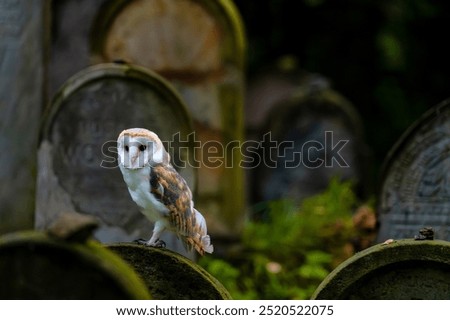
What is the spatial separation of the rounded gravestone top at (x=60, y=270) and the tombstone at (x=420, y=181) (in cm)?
298

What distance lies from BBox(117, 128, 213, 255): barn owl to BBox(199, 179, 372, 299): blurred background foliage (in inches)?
74.8

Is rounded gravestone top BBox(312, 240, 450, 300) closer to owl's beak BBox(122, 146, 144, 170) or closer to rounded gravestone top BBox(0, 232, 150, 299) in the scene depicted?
owl's beak BBox(122, 146, 144, 170)

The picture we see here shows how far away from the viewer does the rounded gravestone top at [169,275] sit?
16.0ft

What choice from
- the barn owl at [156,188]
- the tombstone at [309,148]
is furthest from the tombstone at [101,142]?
the tombstone at [309,148]

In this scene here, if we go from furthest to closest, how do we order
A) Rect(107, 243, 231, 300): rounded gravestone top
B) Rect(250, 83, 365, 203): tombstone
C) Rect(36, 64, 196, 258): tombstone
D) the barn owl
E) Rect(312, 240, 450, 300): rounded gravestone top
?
Rect(250, 83, 365, 203): tombstone, Rect(36, 64, 196, 258): tombstone, the barn owl, Rect(107, 243, 231, 300): rounded gravestone top, Rect(312, 240, 450, 300): rounded gravestone top

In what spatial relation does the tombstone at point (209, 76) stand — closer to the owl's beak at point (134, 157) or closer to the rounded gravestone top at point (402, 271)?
the owl's beak at point (134, 157)

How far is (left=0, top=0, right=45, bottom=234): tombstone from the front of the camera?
7.06 m

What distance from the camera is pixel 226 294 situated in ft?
16.1

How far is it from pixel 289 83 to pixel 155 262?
26.6ft

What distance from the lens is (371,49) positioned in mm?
13422

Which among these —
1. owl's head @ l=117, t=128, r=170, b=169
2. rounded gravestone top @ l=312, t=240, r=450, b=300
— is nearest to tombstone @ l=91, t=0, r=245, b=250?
owl's head @ l=117, t=128, r=170, b=169

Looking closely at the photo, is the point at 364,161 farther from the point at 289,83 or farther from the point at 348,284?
the point at 348,284

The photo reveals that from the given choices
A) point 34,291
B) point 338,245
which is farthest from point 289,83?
point 34,291

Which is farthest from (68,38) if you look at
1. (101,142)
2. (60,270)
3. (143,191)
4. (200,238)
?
(60,270)
